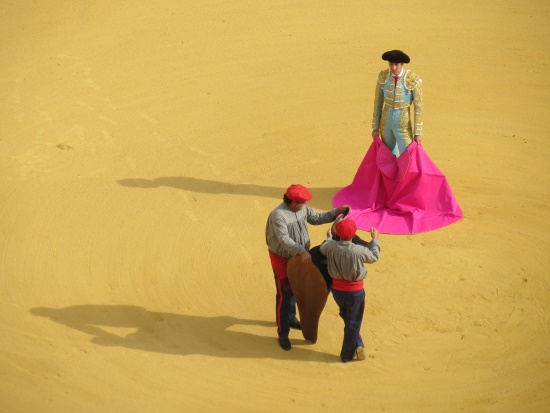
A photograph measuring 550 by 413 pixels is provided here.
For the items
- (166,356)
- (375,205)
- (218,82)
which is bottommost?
(166,356)

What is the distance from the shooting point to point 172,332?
29.6ft

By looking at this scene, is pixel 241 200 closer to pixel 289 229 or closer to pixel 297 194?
pixel 289 229

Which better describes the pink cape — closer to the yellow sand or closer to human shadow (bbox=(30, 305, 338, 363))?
the yellow sand

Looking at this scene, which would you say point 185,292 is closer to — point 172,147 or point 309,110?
point 172,147

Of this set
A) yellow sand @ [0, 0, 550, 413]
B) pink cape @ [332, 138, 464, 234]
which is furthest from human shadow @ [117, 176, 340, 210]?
pink cape @ [332, 138, 464, 234]

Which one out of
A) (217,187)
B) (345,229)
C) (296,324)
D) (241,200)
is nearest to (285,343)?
(296,324)

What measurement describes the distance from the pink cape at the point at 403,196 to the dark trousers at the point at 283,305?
224cm

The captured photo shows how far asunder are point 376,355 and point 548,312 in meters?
1.87

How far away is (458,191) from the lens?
1140 centimetres

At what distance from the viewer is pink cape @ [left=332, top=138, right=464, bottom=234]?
1077cm

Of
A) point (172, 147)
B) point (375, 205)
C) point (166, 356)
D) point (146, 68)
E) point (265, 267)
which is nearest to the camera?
point (166, 356)

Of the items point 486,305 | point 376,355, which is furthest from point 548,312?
point 376,355

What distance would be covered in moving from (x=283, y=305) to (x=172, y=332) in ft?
3.81

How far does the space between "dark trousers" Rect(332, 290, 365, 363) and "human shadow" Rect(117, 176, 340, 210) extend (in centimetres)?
299
